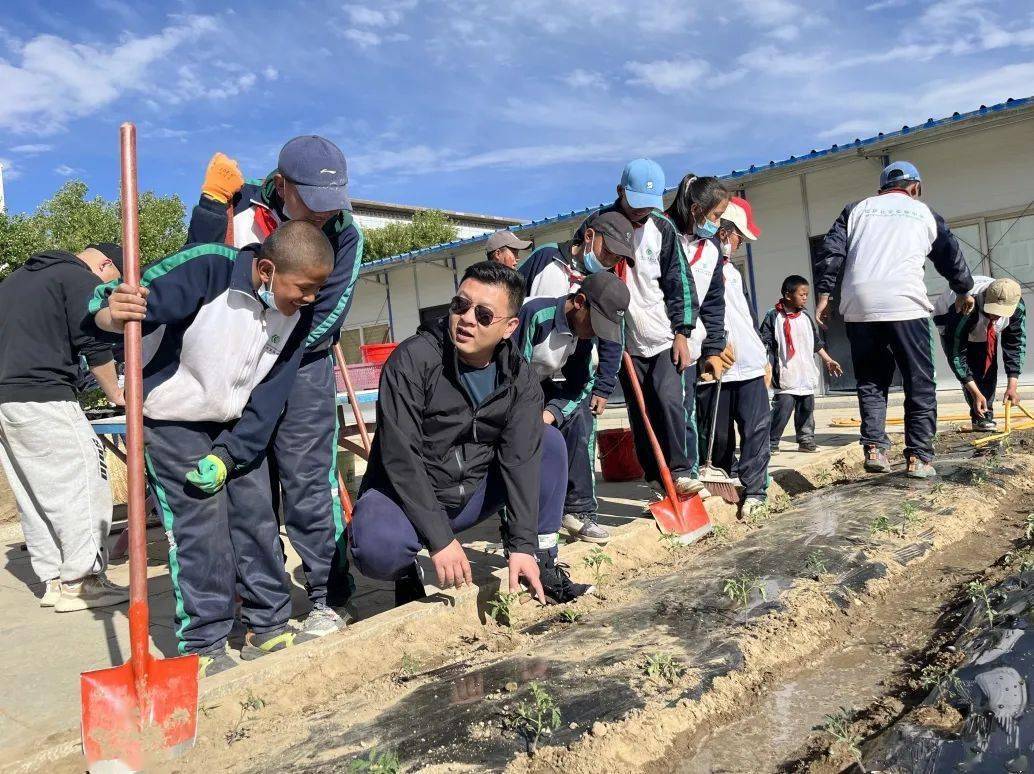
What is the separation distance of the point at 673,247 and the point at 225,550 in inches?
116

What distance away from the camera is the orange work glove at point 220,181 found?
322cm

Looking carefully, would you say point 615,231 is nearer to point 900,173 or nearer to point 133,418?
point 900,173

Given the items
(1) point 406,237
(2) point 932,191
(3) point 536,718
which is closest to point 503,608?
(3) point 536,718

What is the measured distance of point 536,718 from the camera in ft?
6.95

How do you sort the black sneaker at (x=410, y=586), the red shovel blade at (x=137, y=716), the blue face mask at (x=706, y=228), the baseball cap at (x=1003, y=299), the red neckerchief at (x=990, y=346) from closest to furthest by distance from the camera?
the red shovel blade at (x=137, y=716) → the black sneaker at (x=410, y=586) → the blue face mask at (x=706, y=228) → the baseball cap at (x=1003, y=299) → the red neckerchief at (x=990, y=346)

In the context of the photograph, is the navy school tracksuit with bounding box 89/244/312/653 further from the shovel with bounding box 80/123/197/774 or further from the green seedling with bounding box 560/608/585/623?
the green seedling with bounding box 560/608/585/623

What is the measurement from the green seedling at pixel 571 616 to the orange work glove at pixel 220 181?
83.6 inches

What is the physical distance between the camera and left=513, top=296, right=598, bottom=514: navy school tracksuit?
13.0 ft

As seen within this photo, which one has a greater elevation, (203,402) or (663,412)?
(203,402)

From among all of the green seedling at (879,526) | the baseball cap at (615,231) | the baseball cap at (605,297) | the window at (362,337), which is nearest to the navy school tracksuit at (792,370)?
the green seedling at (879,526)

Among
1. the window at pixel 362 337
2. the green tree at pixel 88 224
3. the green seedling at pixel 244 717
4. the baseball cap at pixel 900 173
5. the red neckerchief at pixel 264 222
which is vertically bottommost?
the green seedling at pixel 244 717

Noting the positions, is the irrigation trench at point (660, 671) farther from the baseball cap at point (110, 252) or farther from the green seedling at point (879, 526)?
the baseball cap at point (110, 252)

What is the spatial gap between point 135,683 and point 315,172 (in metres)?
1.81

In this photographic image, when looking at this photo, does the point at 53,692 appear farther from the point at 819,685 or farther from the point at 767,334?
the point at 767,334
